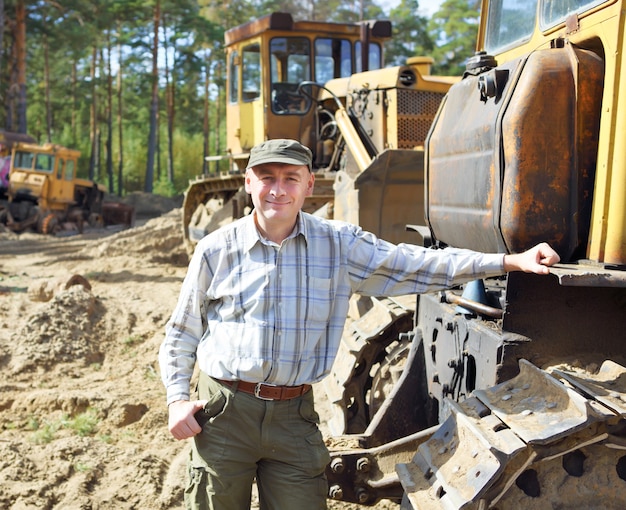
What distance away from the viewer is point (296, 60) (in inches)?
466

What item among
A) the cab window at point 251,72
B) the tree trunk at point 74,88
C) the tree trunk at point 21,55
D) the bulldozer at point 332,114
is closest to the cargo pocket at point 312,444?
the bulldozer at point 332,114

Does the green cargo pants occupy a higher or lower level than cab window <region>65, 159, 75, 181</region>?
lower

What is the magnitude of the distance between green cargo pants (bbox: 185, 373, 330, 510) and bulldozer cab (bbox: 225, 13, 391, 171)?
8861 mm

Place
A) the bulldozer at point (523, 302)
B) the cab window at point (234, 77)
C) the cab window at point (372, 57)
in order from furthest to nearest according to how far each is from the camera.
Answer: the cab window at point (234, 77) < the cab window at point (372, 57) < the bulldozer at point (523, 302)

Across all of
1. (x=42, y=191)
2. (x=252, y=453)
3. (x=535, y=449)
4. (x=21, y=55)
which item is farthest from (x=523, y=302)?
(x=21, y=55)

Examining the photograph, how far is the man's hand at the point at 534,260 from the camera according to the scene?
8.95 feet

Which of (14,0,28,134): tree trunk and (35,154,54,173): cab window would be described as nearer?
(35,154,54,173): cab window

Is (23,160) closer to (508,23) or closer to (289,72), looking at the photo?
(289,72)

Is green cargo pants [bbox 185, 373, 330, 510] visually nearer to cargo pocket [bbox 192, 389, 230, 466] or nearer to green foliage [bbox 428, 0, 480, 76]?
cargo pocket [bbox 192, 389, 230, 466]

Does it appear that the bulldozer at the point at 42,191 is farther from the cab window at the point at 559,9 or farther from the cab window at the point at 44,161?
the cab window at the point at 559,9

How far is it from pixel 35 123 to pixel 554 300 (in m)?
49.6

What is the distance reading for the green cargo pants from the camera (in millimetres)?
2941

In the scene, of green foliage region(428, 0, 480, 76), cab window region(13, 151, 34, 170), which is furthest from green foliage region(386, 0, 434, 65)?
cab window region(13, 151, 34, 170)

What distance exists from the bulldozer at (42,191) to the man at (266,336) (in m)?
21.4
